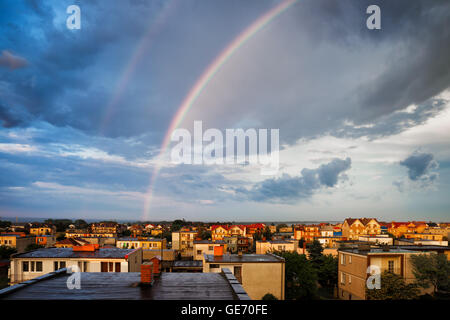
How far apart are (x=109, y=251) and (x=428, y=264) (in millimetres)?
26534

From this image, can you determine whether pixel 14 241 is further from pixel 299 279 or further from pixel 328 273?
pixel 299 279

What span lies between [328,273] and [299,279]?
1205 centimetres

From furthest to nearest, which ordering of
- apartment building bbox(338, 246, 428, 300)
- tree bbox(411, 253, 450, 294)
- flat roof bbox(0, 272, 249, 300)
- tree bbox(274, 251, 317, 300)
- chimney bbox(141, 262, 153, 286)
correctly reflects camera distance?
tree bbox(274, 251, 317, 300) → apartment building bbox(338, 246, 428, 300) → tree bbox(411, 253, 450, 294) → chimney bbox(141, 262, 153, 286) → flat roof bbox(0, 272, 249, 300)

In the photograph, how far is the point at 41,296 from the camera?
364 inches

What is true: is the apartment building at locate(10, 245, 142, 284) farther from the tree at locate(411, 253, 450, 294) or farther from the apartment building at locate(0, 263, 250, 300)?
the tree at locate(411, 253, 450, 294)

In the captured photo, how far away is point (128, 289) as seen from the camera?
10508mm

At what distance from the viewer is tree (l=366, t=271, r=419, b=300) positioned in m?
22.5

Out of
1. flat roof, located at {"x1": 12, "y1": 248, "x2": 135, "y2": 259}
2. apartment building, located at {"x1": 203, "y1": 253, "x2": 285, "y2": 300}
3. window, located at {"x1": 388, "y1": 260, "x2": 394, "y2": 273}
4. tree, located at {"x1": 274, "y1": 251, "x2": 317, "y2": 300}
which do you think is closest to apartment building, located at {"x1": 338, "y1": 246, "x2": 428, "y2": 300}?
window, located at {"x1": 388, "y1": 260, "x2": 394, "y2": 273}

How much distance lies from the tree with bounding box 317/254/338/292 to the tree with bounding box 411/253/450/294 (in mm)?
12583

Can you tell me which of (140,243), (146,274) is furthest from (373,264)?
(140,243)
